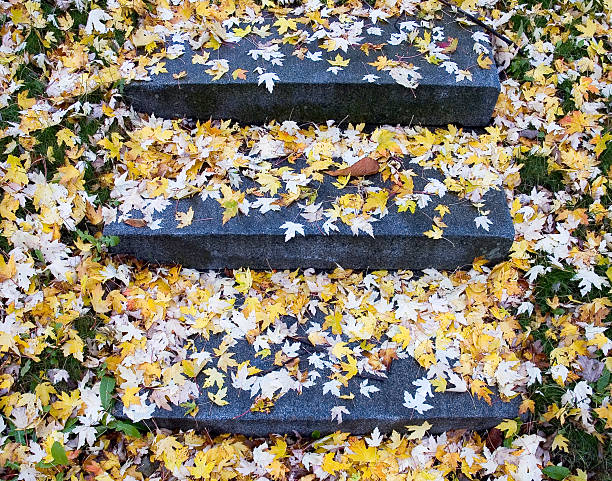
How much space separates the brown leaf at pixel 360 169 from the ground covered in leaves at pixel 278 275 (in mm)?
69

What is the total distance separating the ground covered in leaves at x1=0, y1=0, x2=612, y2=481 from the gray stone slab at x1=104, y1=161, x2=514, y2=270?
0.07 m

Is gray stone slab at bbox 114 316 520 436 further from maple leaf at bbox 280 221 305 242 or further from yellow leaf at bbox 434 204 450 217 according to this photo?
yellow leaf at bbox 434 204 450 217

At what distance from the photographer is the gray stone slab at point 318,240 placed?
3.05m

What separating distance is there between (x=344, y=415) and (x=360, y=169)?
1567 millimetres

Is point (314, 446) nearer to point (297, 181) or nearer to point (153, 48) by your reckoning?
point (297, 181)

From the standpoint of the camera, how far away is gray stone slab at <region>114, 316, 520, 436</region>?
2695 millimetres

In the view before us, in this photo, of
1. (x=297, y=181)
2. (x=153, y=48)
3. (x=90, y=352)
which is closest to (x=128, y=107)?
(x=153, y=48)

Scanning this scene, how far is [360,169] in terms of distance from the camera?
330cm

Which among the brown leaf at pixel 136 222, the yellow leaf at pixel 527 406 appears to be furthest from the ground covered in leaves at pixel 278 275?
the brown leaf at pixel 136 222

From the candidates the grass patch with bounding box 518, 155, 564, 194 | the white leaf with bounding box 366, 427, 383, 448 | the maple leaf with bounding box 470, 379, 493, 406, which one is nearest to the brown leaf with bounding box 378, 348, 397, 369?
the white leaf with bounding box 366, 427, 383, 448

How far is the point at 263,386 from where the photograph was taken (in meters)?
2.77

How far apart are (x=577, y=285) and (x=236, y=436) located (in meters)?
2.30

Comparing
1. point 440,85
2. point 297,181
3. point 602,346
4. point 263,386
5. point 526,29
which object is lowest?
point 263,386

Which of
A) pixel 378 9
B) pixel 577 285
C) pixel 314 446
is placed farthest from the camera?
pixel 378 9
